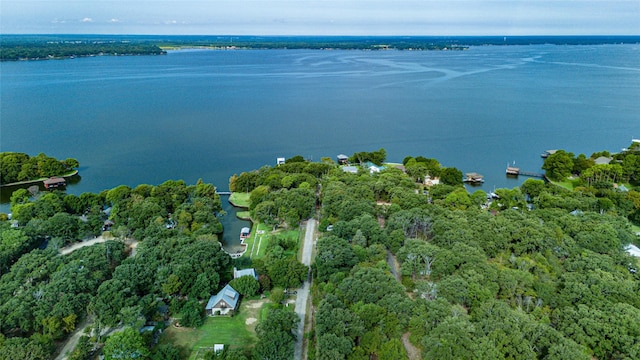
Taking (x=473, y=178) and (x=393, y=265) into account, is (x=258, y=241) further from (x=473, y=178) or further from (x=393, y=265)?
(x=473, y=178)

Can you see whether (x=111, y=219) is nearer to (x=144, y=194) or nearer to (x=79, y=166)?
(x=144, y=194)

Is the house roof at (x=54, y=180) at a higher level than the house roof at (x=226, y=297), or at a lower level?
higher

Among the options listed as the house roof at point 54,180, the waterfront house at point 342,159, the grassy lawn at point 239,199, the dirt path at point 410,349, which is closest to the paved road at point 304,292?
the dirt path at point 410,349

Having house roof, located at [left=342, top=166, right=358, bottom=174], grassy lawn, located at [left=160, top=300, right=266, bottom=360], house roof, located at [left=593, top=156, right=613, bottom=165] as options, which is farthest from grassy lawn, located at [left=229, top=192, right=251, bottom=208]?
house roof, located at [left=593, top=156, right=613, bottom=165]

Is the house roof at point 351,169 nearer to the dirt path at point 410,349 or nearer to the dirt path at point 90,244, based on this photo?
the dirt path at point 90,244

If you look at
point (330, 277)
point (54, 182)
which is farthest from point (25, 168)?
point (330, 277)

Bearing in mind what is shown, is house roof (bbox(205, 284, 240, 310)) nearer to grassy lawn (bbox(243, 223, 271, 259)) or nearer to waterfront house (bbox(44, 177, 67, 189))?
grassy lawn (bbox(243, 223, 271, 259))
